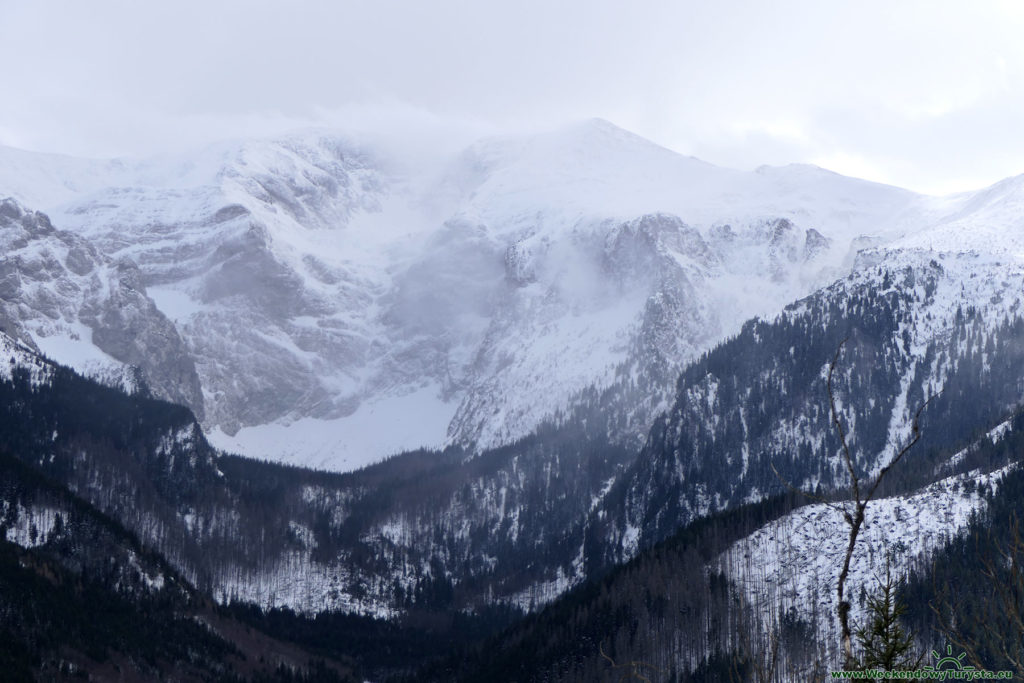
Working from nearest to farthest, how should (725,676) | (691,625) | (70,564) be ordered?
(725,676) → (691,625) → (70,564)

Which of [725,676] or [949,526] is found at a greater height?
[949,526]

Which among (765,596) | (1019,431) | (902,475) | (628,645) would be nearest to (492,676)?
(628,645)

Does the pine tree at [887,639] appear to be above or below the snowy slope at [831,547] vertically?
below

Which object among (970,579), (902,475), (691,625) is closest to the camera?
(970,579)

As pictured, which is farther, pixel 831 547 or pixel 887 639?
pixel 831 547

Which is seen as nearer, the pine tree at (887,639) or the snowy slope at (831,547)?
the pine tree at (887,639)

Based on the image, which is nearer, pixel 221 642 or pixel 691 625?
pixel 691 625

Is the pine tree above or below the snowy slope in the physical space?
below

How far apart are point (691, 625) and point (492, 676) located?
3261 cm

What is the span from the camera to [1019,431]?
605 feet

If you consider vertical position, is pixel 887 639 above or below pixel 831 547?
below

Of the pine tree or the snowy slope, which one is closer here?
the pine tree

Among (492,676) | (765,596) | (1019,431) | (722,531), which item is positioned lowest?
(492,676)

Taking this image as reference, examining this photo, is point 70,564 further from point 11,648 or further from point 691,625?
point 691,625
